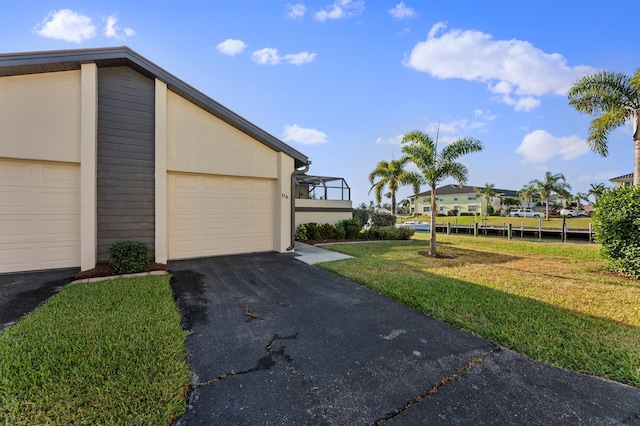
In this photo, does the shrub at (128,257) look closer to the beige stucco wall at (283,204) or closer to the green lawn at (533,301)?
the beige stucco wall at (283,204)

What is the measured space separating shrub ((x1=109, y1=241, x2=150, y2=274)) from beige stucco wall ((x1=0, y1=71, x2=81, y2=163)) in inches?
91.2

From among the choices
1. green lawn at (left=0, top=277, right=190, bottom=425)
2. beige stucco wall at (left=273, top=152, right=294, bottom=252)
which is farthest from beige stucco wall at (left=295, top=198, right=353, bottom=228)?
green lawn at (left=0, top=277, right=190, bottom=425)

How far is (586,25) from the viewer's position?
8.32 m

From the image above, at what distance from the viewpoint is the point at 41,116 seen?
600cm

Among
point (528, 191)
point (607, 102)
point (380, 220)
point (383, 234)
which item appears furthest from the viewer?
point (528, 191)

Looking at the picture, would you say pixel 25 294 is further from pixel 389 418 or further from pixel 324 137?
pixel 324 137

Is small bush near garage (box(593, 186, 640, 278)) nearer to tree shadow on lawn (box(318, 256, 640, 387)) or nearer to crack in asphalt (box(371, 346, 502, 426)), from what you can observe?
tree shadow on lawn (box(318, 256, 640, 387))

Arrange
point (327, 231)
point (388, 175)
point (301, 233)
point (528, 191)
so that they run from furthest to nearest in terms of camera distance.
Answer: point (528, 191) < point (388, 175) < point (327, 231) < point (301, 233)

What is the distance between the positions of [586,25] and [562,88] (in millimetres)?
1989

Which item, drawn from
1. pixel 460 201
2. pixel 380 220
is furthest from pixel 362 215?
pixel 460 201

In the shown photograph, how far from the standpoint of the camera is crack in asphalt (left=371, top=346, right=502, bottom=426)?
2.06 metres

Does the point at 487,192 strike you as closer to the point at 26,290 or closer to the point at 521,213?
the point at 521,213

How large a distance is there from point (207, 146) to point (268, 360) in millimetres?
6711

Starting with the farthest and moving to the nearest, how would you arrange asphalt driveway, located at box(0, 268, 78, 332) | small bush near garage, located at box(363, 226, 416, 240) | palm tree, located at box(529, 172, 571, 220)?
palm tree, located at box(529, 172, 571, 220)
small bush near garage, located at box(363, 226, 416, 240)
asphalt driveway, located at box(0, 268, 78, 332)
